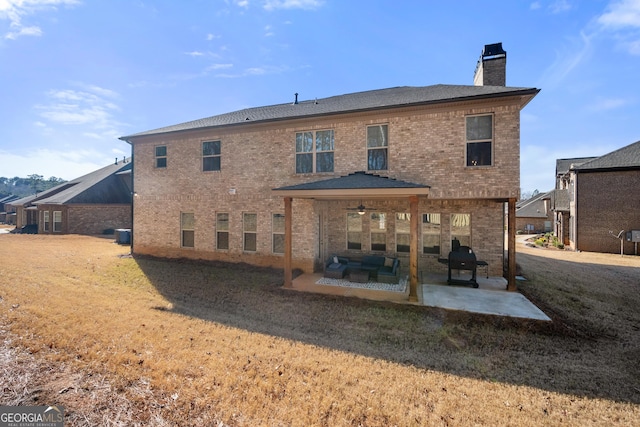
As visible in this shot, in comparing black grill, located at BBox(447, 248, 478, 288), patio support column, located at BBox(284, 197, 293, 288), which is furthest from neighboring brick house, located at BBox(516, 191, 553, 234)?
patio support column, located at BBox(284, 197, 293, 288)

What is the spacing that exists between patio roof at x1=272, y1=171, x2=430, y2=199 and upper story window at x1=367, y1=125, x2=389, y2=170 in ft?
2.61

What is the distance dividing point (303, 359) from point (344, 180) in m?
5.99

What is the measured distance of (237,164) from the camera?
12.3 meters

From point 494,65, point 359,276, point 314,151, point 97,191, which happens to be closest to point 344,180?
point 314,151

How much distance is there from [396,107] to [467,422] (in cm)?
904

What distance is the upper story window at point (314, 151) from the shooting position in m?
11.0

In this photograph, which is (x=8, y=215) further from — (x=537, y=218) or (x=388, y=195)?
(x=537, y=218)

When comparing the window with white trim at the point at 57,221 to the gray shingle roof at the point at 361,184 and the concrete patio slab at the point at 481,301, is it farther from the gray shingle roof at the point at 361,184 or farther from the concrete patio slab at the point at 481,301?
the concrete patio slab at the point at 481,301

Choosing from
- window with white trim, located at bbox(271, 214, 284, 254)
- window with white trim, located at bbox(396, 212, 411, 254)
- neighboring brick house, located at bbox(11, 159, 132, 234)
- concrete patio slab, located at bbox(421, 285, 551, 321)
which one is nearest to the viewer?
concrete patio slab, located at bbox(421, 285, 551, 321)

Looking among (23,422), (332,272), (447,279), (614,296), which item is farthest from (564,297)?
(23,422)

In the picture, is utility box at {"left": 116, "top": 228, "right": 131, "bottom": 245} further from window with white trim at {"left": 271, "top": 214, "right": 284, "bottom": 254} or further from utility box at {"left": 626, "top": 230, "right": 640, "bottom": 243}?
utility box at {"left": 626, "top": 230, "right": 640, "bottom": 243}

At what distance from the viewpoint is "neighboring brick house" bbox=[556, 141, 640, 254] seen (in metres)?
19.3

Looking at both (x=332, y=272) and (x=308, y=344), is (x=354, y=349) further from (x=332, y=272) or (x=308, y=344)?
(x=332, y=272)

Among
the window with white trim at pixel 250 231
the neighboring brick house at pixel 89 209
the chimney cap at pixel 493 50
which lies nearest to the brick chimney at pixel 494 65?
the chimney cap at pixel 493 50
